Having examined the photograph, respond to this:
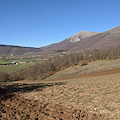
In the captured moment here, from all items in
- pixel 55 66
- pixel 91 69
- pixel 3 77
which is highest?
pixel 55 66

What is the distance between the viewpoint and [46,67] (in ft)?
206

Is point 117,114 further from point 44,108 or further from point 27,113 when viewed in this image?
point 27,113

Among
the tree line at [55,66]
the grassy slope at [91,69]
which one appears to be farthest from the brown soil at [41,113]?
the tree line at [55,66]

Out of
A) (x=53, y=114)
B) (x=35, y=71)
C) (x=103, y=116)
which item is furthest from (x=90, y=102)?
(x=35, y=71)

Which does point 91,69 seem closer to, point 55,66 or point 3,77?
point 55,66

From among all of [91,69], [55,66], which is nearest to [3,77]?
[55,66]

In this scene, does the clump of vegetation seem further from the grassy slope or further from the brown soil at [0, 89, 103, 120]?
the brown soil at [0, 89, 103, 120]

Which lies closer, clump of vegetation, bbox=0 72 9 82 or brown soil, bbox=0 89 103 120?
brown soil, bbox=0 89 103 120

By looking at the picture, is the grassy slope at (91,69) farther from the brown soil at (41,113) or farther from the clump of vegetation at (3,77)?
the brown soil at (41,113)

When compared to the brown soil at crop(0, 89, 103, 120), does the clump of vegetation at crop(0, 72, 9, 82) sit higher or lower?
lower

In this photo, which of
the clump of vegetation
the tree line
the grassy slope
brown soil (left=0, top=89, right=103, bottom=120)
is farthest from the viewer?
the tree line

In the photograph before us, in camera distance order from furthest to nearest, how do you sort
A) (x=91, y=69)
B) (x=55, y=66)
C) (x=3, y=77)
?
(x=55, y=66) < (x=3, y=77) < (x=91, y=69)

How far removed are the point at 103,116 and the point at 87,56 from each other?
216 ft

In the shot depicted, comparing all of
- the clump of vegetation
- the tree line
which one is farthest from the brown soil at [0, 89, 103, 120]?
the clump of vegetation
